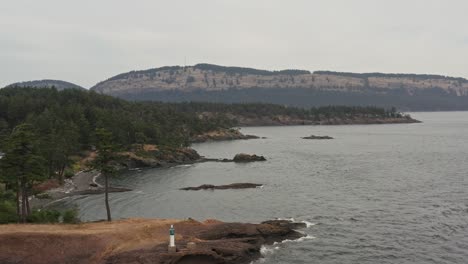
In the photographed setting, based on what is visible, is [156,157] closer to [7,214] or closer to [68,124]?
[68,124]

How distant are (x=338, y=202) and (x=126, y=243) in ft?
125

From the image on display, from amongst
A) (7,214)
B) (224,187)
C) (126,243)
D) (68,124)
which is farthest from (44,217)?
(68,124)

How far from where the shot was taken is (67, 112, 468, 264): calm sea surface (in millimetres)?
46000

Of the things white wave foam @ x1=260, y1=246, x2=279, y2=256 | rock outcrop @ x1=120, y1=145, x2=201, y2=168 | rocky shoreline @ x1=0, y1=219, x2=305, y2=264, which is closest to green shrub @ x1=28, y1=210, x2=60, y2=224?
rocky shoreline @ x1=0, y1=219, x2=305, y2=264

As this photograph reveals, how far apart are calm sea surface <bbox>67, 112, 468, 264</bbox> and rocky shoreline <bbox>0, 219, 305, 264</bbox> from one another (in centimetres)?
391

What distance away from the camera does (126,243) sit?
40.1 metres

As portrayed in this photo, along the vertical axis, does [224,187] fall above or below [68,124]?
below

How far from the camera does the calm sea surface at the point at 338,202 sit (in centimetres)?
4600

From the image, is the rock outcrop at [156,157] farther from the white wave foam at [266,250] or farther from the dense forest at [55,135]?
the white wave foam at [266,250]

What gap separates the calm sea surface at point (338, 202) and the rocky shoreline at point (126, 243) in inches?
154

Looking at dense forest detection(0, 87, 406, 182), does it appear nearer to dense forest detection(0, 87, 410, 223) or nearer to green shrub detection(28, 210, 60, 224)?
dense forest detection(0, 87, 410, 223)

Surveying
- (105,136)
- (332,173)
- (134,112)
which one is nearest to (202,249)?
(105,136)

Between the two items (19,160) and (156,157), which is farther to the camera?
(156,157)

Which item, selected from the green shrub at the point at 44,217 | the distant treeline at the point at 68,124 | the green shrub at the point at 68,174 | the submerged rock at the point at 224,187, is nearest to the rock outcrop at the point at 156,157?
the distant treeline at the point at 68,124
